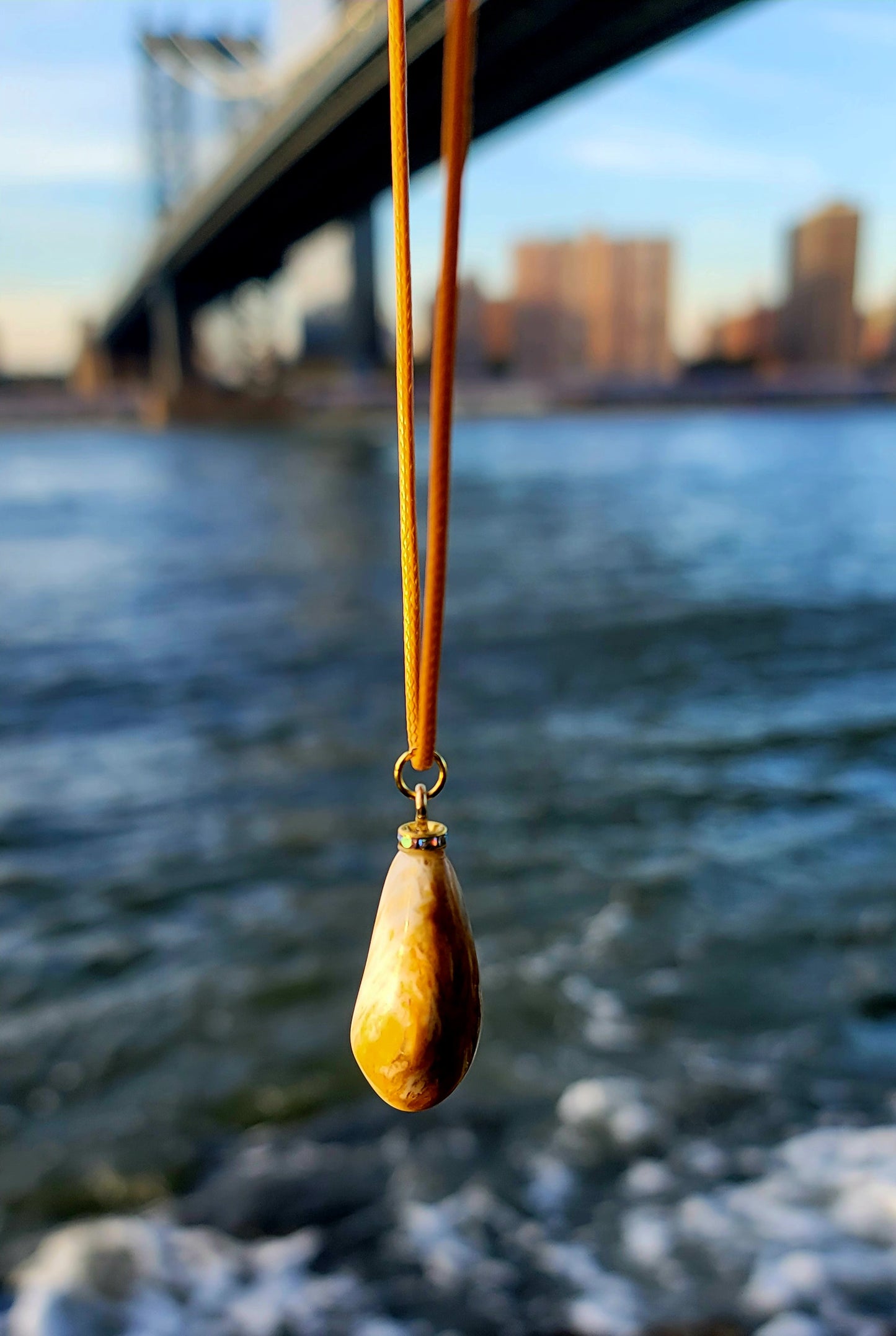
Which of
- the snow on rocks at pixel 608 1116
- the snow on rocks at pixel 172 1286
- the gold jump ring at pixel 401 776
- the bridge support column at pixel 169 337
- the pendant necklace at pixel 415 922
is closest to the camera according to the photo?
the pendant necklace at pixel 415 922

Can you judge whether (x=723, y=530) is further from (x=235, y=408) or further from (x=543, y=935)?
(x=235, y=408)

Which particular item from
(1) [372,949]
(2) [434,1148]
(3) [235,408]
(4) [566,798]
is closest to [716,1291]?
(2) [434,1148]

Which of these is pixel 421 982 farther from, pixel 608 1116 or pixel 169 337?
pixel 169 337

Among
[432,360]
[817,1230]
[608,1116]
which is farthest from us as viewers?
[608,1116]

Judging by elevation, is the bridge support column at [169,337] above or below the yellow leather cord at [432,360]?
above

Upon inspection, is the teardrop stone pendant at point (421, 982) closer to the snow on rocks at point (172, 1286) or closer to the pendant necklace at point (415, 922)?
the pendant necklace at point (415, 922)

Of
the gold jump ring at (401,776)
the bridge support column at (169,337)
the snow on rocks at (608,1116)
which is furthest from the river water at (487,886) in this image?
the bridge support column at (169,337)

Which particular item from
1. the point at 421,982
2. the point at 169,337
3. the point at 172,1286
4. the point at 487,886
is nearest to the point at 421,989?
the point at 421,982
